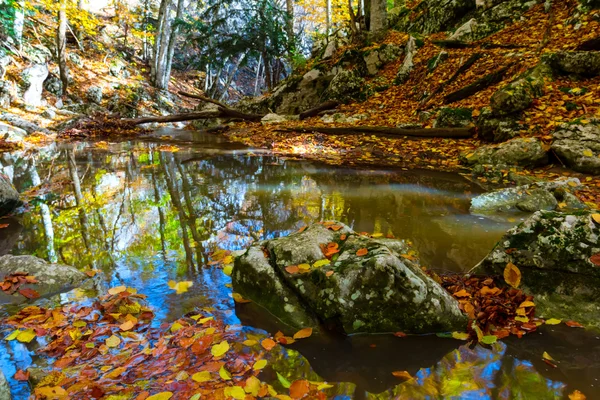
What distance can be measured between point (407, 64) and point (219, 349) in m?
13.1

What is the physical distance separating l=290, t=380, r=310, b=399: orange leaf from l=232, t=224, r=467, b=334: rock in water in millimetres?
521

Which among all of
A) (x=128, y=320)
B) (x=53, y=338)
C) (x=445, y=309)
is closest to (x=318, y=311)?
(x=445, y=309)

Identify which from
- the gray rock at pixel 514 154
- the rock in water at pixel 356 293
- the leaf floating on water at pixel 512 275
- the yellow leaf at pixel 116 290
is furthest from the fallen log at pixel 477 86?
the yellow leaf at pixel 116 290

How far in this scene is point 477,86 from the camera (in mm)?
9773

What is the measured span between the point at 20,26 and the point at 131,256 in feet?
60.6

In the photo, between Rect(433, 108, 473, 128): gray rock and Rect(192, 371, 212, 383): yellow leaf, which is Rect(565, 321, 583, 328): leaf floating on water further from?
Rect(433, 108, 473, 128): gray rock

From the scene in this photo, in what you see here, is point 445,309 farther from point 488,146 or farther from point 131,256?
point 488,146

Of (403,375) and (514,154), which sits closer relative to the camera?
(403,375)

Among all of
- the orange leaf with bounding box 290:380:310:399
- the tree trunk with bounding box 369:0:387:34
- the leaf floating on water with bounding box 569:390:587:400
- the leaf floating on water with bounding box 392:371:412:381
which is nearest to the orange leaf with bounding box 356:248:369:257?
the leaf floating on water with bounding box 392:371:412:381

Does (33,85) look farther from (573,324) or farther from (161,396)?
(573,324)

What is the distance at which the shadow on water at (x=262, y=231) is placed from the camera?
Result: 2102 millimetres

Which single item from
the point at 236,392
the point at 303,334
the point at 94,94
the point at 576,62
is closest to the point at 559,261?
the point at 303,334

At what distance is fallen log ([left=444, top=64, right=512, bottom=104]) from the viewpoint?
959 centimetres

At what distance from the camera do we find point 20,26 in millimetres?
15984
